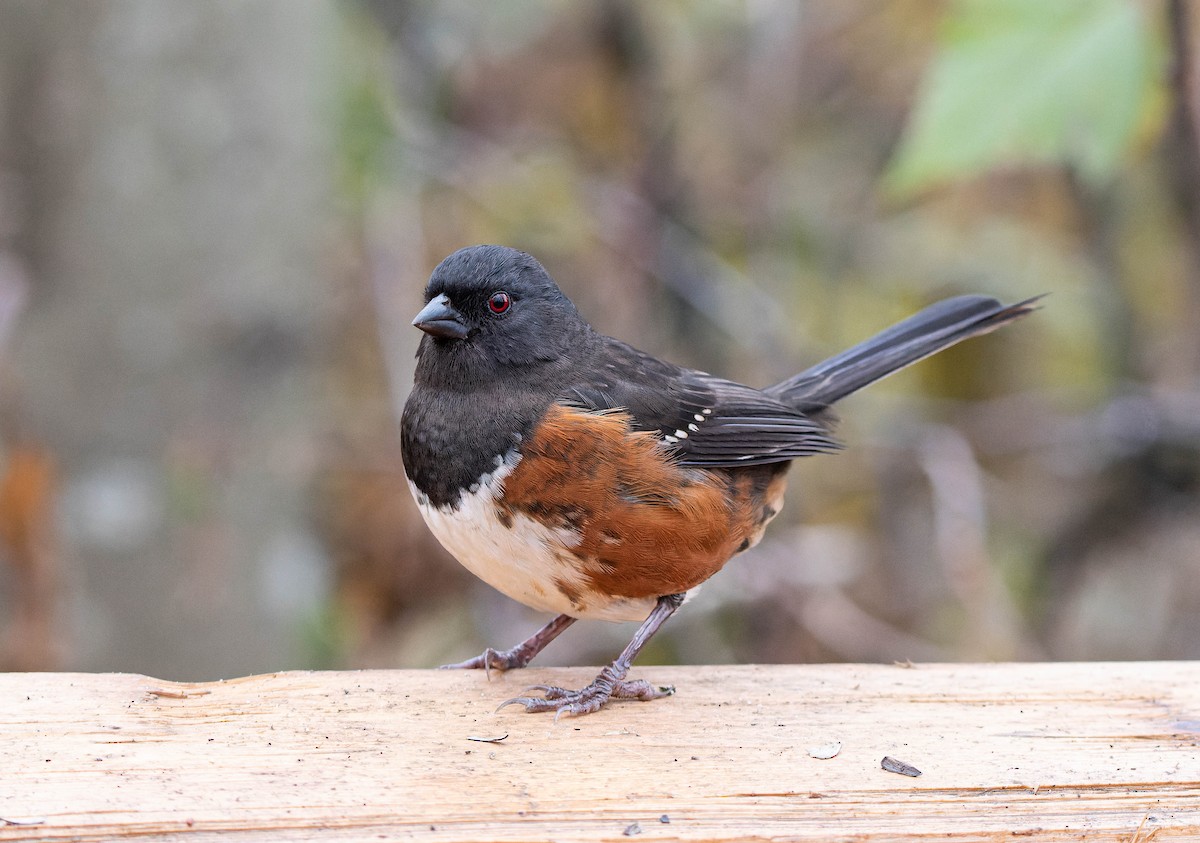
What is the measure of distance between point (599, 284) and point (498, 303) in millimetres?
2653

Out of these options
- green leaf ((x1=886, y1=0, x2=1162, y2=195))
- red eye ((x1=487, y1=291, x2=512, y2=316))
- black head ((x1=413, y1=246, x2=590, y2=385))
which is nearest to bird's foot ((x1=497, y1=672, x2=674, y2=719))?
black head ((x1=413, y1=246, x2=590, y2=385))

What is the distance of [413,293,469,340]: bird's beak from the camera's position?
2398mm

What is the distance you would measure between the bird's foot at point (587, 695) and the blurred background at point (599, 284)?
1237mm

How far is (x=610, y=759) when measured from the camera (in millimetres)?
1975

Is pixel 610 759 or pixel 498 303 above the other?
pixel 498 303

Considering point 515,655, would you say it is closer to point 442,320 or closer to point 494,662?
point 494,662

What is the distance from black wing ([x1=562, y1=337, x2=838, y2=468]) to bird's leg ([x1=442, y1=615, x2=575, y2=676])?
469mm

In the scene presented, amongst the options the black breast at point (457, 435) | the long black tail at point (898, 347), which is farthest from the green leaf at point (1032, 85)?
the black breast at point (457, 435)

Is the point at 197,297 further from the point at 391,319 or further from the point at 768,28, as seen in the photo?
the point at 768,28

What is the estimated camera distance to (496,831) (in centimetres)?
170

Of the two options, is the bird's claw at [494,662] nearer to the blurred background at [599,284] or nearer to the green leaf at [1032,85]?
the blurred background at [599,284]

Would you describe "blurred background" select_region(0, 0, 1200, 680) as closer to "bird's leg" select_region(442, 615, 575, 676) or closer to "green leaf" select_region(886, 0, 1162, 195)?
"green leaf" select_region(886, 0, 1162, 195)

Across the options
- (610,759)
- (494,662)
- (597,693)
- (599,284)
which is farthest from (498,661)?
(599,284)

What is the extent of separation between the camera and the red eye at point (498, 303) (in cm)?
249
